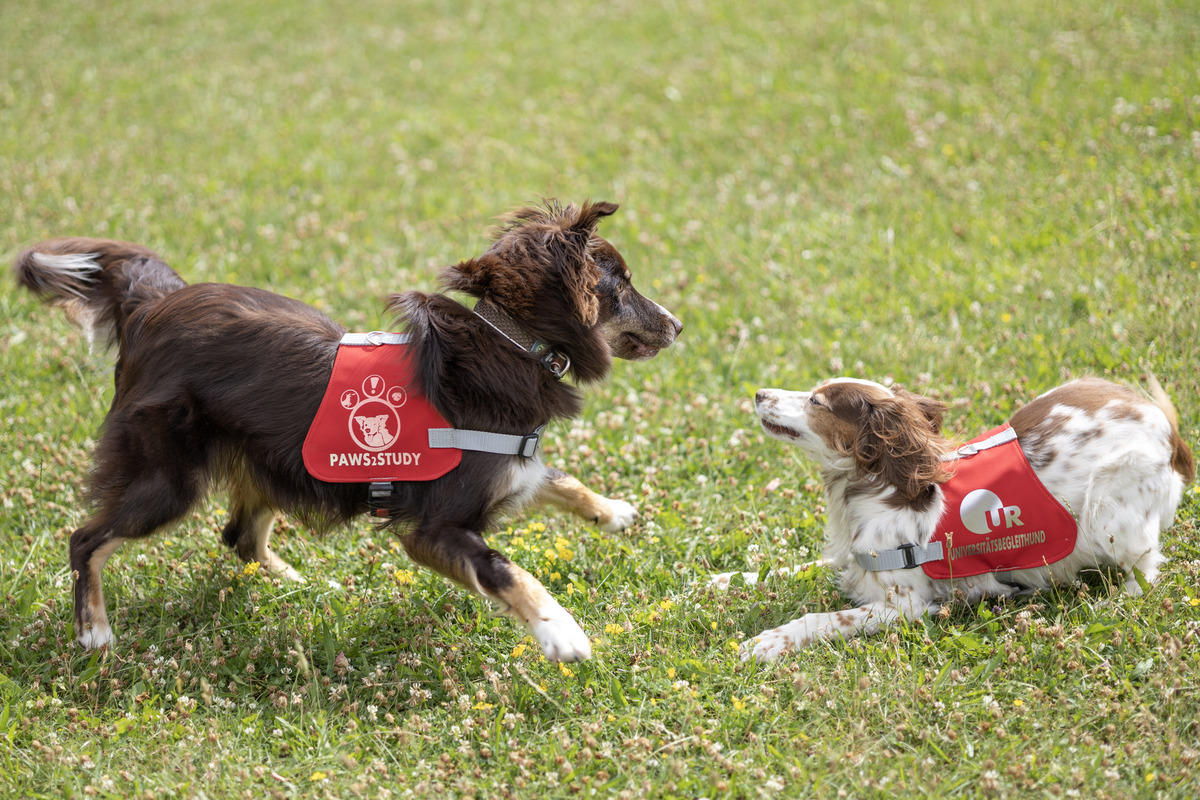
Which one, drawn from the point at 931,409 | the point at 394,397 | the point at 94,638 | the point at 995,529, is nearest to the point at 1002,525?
the point at 995,529

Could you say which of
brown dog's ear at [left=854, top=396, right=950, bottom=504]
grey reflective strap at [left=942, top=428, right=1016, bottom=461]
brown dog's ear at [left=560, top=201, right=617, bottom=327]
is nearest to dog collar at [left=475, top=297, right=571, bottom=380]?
brown dog's ear at [left=560, top=201, right=617, bottom=327]

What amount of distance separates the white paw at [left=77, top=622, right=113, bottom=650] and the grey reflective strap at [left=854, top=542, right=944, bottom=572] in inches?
135

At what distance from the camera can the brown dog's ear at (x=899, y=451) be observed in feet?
13.1

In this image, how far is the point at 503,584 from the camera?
3.65m

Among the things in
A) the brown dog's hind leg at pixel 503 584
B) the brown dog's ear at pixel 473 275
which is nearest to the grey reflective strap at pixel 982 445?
the brown dog's hind leg at pixel 503 584

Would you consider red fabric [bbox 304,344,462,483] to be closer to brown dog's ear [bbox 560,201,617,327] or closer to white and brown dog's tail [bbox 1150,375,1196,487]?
brown dog's ear [bbox 560,201,617,327]

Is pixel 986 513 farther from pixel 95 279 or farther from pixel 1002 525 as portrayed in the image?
pixel 95 279

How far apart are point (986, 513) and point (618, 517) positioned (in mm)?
1718

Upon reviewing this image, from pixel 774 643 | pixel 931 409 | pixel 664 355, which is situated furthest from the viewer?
pixel 664 355

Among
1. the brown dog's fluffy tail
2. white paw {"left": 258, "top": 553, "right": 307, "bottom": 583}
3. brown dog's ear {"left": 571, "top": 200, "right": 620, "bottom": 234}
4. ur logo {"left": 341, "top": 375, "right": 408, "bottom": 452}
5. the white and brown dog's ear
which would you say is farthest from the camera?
white paw {"left": 258, "top": 553, "right": 307, "bottom": 583}

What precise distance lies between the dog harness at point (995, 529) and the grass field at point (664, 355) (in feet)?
0.73

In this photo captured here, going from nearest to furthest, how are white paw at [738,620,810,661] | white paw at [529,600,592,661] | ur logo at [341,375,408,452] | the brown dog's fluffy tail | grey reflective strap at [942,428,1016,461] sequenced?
white paw at [529,600,592,661], white paw at [738,620,810,661], ur logo at [341,375,408,452], grey reflective strap at [942,428,1016,461], the brown dog's fluffy tail

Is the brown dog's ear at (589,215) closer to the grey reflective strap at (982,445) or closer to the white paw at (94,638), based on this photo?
the grey reflective strap at (982,445)

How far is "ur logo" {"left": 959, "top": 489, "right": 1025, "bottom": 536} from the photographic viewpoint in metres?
3.83
